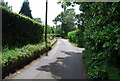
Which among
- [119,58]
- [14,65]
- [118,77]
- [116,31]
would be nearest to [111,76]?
[118,77]

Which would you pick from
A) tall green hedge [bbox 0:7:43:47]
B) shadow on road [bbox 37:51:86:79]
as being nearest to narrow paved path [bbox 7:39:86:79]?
shadow on road [bbox 37:51:86:79]

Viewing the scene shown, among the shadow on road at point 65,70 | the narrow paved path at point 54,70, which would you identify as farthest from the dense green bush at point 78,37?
the shadow on road at point 65,70

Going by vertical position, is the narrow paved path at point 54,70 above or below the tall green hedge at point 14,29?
below

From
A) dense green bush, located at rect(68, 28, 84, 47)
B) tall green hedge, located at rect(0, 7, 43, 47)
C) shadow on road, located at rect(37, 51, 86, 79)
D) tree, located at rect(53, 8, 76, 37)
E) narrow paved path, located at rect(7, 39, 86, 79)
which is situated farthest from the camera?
tree, located at rect(53, 8, 76, 37)

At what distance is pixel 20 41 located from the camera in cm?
1345

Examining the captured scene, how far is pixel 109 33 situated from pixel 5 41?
9.60 m

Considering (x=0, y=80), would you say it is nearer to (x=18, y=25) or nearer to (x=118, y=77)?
(x=118, y=77)

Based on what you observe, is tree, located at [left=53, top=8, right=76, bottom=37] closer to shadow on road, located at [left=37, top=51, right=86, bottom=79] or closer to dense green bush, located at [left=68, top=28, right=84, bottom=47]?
dense green bush, located at [left=68, top=28, right=84, bottom=47]

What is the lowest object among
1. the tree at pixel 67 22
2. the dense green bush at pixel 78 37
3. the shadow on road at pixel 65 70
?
the shadow on road at pixel 65 70

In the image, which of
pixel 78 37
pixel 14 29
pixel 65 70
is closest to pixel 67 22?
pixel 78 37

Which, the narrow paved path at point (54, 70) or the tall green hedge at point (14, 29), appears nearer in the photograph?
the narrow paved path at point (54, 70)

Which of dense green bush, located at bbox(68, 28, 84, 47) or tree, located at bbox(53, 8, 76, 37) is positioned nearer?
dense green bush, located at bbox(68, 28, 84, 47)

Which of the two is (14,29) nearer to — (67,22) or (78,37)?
(78,37)

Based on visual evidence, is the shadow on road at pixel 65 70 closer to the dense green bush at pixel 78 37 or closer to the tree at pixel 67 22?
the dense green bush at pixel 78 37
